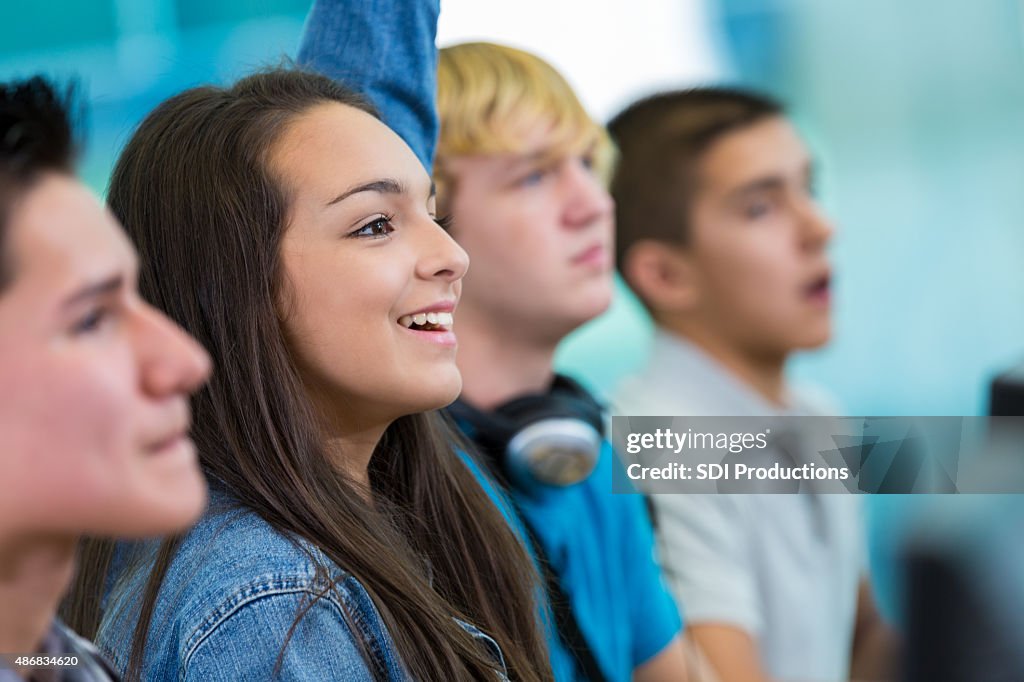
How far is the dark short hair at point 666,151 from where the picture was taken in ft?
5.74

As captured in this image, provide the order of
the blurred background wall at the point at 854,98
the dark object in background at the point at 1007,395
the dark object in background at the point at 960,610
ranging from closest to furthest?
the dark object in background at the point at 960,610 → the dark object in background at the point at 1007,395 → the blurred background wall at the point at 854,98

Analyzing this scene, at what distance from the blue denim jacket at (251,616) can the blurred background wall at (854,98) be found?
191 cm

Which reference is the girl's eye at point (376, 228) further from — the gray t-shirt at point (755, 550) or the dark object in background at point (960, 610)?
the gray t-shirt at point (755, 550)

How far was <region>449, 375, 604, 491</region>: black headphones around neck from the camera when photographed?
1251mm

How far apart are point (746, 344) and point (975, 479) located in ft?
3.79

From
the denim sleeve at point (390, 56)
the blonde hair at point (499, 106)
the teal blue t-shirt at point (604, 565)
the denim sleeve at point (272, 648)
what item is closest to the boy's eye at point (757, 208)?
the blonde hair at point (499, 106)

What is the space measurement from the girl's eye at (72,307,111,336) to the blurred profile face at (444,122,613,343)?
34.4 inches

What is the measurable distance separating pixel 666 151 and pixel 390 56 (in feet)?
2.18

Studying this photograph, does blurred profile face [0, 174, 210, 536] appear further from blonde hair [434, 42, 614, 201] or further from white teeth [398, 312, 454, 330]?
blonde hair [434, 42, 614, 201]

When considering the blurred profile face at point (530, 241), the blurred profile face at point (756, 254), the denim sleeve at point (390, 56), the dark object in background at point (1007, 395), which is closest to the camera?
the dark object in background at point (1007, 395)

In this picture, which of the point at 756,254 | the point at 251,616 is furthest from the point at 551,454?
the point at 756,254

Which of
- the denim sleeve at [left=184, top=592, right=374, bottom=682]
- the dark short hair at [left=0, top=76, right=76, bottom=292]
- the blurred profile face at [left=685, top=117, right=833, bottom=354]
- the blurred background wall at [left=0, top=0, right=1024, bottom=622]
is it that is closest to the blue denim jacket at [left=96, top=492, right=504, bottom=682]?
the denim sleeve at [left=184, top=592, right=374, bottom=682]

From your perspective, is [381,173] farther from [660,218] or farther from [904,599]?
[660,218]

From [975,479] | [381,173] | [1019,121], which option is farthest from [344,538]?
[1019,121]
